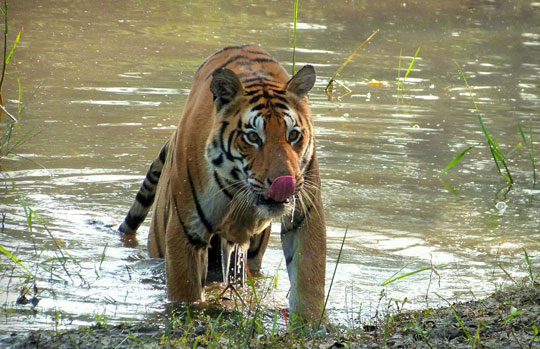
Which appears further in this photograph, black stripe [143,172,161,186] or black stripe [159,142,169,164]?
black stripe [143,172,161,186]

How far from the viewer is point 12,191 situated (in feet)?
20.3

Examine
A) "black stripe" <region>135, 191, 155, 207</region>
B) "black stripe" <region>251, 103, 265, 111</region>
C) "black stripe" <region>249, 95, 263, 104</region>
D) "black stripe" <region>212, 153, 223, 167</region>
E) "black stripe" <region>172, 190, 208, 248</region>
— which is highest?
"black stripe" <region>249, 95, 263, 104</region>

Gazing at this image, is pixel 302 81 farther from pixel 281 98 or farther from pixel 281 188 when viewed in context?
pixel 281 188

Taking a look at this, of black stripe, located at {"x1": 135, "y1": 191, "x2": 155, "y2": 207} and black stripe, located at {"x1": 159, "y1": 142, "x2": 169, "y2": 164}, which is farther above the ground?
black stripe, located at {"x1": 159, "y1": 142, "x2": 169, "y2": 164}

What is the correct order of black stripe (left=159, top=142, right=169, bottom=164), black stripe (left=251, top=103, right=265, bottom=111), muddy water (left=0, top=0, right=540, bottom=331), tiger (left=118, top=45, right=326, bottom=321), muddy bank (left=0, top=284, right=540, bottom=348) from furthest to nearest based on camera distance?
1. black stripe (left=159, top=142, right=169, bottom=164)
2. muddy water (left=0, top=0, right=540, bottom=331)
3. black stripe (left=251, top=103, right=265, bottom=111)
4. tiger (left=118, top=45, right=326, bottom=321)
5. muddy bank (left=0, top=284, right=540, bottom=348)

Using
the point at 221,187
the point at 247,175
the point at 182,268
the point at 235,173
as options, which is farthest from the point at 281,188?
the point at 182,268

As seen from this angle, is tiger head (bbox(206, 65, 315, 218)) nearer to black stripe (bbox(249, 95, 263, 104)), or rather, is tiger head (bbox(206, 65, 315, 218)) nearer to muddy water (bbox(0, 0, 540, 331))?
black stripe (bbox(249, 95, 263, 104))

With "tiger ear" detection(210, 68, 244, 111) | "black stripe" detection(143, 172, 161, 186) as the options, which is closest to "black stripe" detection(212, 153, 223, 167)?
"tiger ear" detection(210, 68, 244, 111)

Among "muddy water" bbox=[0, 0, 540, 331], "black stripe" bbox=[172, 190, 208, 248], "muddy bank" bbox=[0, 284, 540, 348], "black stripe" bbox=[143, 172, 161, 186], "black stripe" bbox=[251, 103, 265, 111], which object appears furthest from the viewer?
"black stripe" bbox=[143, 172, 161, 186]

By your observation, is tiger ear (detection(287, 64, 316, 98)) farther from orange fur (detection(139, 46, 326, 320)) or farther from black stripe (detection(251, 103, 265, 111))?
black stripe (detection(251, 103, 265, 111))

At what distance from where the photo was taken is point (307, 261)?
3887 mm

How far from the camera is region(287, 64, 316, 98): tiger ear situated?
12.5 feet

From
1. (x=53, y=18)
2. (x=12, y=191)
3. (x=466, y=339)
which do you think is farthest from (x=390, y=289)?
(x=53, y=18)

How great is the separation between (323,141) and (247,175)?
4.25 m
